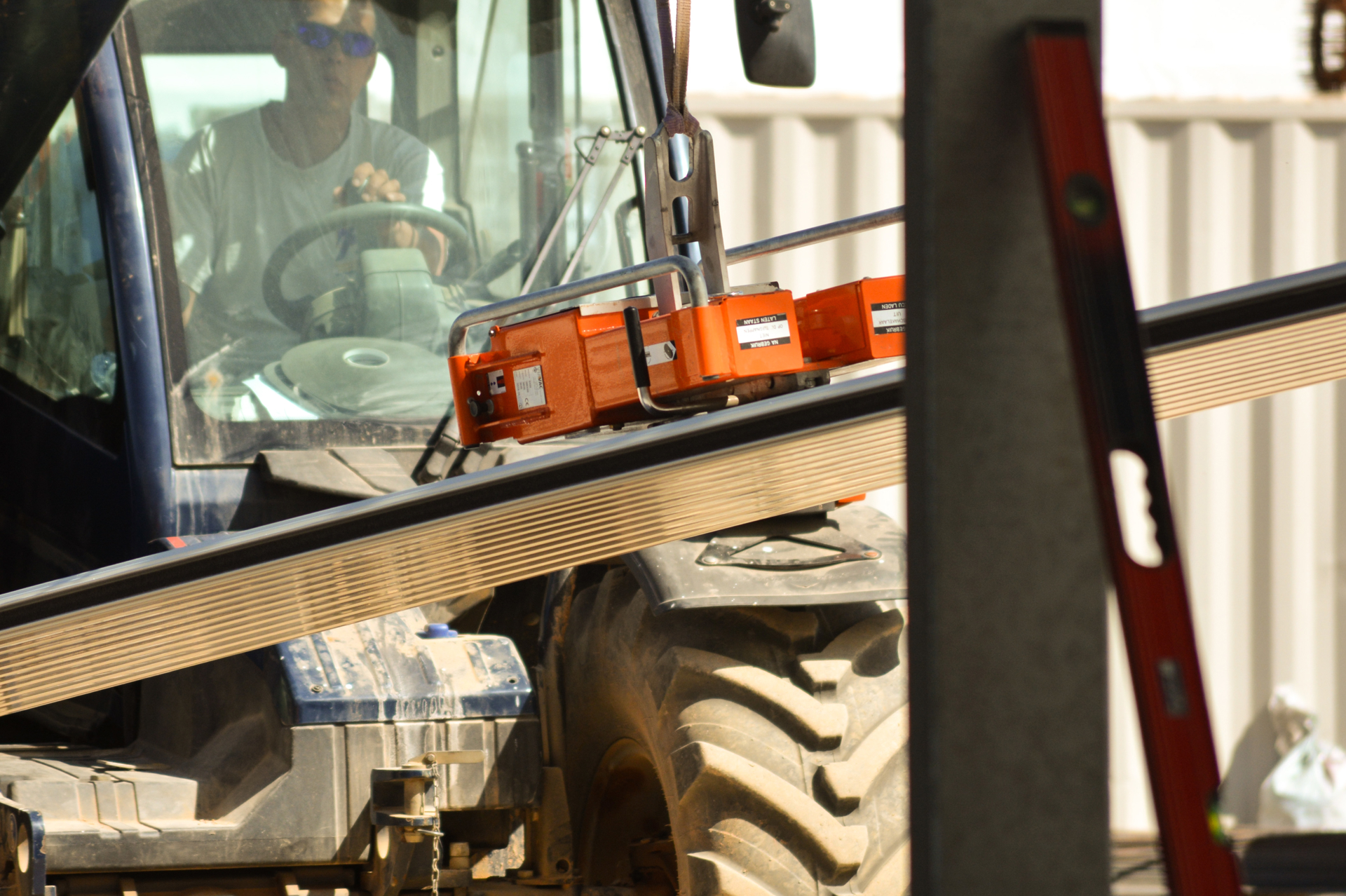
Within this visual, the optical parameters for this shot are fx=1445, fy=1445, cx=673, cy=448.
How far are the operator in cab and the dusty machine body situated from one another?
0.6 inches

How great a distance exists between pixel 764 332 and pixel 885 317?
25cm

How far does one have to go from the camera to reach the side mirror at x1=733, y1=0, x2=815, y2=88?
6.20 feet

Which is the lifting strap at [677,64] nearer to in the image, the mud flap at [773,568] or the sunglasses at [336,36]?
the mud flap at [773,568]

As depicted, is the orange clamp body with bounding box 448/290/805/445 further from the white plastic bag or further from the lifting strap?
the white plastic bag

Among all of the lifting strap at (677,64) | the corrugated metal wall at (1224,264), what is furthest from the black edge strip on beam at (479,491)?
the corrugated metal wall at (1224,264)

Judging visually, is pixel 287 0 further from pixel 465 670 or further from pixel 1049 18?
pixel 1049 18

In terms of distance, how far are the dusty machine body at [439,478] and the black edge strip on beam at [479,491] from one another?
30.1 inches

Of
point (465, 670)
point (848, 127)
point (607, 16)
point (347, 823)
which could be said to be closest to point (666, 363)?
point (465, 670)

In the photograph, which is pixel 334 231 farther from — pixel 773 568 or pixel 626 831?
pixel 626 831

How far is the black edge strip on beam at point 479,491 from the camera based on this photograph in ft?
3.58

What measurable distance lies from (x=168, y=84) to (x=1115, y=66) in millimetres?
6088

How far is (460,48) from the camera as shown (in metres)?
2.78

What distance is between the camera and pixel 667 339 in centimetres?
220

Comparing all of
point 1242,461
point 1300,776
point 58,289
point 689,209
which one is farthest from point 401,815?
point 1242,461
